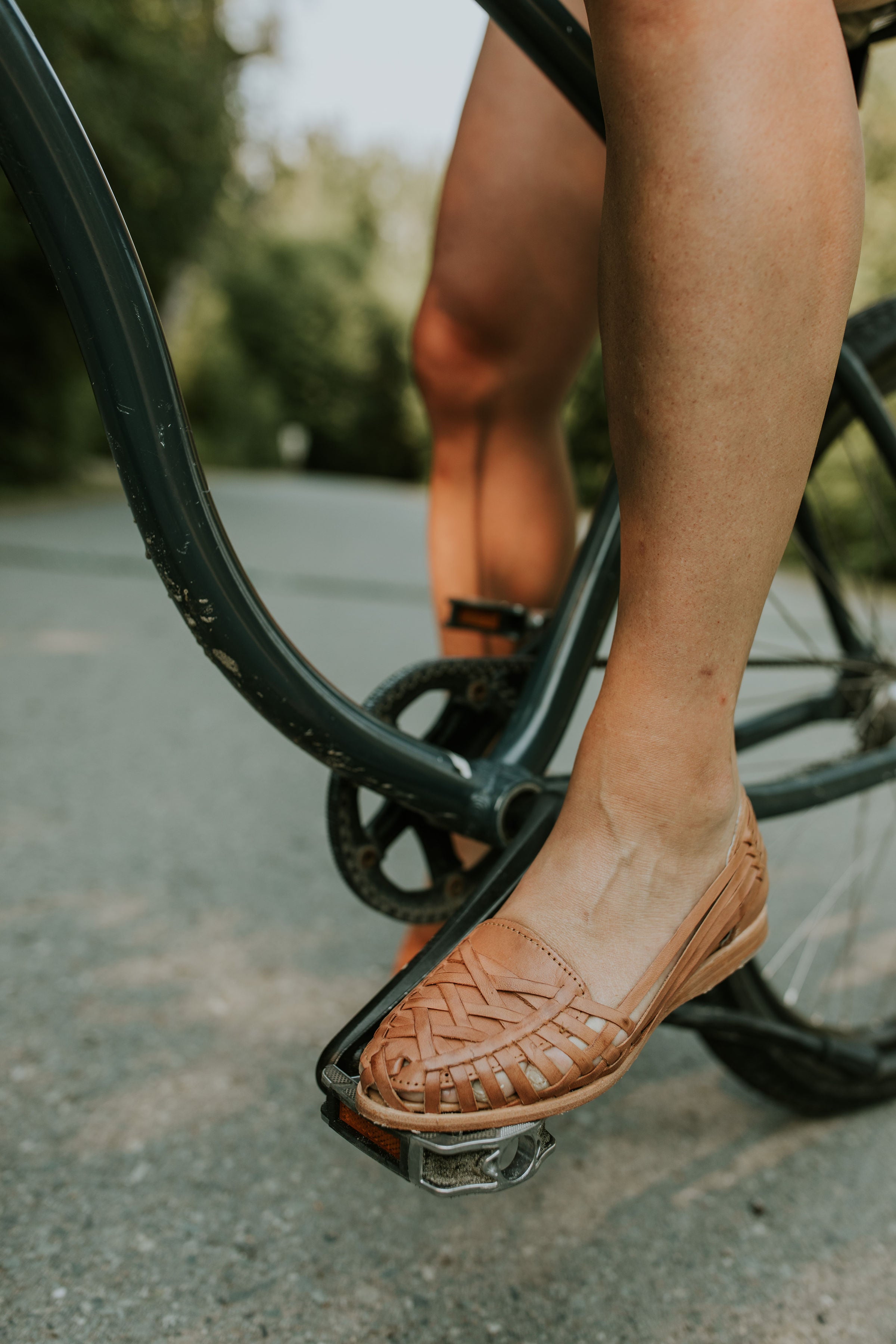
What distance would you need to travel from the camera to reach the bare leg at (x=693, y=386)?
2.14 feet

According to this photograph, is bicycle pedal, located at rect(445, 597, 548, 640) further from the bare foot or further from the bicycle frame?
the bare foot

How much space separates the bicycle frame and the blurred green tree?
5198 millimetres

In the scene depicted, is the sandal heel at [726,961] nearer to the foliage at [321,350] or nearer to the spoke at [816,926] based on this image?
the spoke at [816,926]

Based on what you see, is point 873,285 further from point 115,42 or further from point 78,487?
point 78,487

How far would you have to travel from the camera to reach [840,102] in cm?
68

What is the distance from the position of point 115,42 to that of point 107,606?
14.7 ft

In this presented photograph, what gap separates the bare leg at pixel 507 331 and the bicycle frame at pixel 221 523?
0.51 feet

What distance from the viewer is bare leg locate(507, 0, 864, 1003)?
25.6 inches

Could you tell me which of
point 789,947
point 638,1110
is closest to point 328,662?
point 789,947

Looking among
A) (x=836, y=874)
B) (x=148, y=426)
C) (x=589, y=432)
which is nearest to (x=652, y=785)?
(x=148, y=426)

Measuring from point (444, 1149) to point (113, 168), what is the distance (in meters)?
6.91

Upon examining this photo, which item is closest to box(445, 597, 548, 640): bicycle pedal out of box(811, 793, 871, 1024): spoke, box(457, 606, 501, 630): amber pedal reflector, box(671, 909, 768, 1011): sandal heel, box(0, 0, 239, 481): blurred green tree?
box(457, 606, 501, 630): amber pedal reflector

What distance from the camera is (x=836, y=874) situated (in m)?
1.83

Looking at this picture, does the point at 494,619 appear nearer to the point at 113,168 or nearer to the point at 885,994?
the point at 885,994
